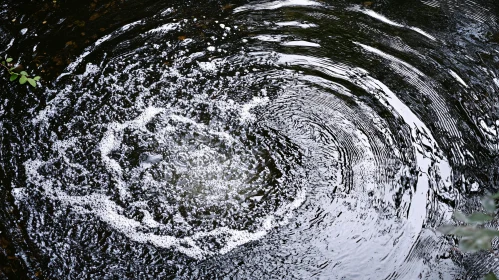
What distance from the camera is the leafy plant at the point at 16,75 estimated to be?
3246 millimetres

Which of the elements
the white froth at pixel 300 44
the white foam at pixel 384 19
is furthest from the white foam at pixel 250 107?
the white foam at pixel 384 19

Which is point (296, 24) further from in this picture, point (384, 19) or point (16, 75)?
point (16, 75)

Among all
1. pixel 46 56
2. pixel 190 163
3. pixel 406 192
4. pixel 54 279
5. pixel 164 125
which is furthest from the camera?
pixel 46 56

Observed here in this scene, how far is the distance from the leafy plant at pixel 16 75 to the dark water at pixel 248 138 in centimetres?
9

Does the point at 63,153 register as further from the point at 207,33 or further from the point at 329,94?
the point at 329,94

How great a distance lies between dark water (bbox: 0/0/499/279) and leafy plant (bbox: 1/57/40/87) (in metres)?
0.09

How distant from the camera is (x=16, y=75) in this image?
3.32 m

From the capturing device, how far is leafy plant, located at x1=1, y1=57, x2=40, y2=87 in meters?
3.25

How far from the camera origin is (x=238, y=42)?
3.65 m

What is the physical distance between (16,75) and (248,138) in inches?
61.8

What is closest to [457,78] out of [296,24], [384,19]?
[384,19]

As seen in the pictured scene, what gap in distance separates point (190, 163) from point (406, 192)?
4.02 feet

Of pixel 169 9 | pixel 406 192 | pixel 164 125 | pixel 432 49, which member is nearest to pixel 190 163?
pixel 164 125

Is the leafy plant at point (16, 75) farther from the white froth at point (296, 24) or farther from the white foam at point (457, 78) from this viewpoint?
the white foam at point (457, 78)
